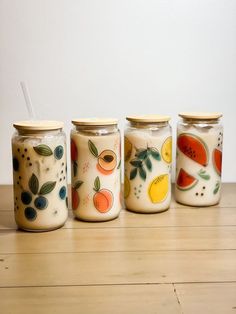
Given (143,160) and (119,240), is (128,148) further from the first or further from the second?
(119,240)

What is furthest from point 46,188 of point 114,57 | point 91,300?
point 114,57

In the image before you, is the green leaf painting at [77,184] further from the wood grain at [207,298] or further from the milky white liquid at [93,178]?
the wood grain at [207,298]

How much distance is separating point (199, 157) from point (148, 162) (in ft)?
0.36

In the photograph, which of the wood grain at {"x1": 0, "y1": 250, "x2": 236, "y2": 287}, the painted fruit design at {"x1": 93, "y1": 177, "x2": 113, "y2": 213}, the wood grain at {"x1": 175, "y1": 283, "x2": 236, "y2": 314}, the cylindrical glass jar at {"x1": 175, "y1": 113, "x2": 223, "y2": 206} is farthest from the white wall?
the wood grain at {"x1": 175, "y1": 283, "x2": 236, "y2": 314}

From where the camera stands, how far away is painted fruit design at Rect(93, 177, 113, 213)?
0.82m

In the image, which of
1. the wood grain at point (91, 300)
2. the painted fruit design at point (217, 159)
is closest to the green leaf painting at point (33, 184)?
the wood grain at point (91, 300)

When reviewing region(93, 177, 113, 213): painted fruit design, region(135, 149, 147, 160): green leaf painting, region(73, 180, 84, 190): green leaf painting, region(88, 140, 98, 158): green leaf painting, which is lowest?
region(93, 177, 113, 213): painted fruit design

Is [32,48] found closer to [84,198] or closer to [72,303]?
[84,198]

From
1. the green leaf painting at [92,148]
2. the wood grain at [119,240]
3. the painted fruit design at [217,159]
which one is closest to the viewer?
the wood grain at [119,240]

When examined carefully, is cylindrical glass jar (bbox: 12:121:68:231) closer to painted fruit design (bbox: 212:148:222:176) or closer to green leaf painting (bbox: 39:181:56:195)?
green leaf painting (bbox: 39:181:56:195)

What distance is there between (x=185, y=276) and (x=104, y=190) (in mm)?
263

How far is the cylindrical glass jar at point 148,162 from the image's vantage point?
860mm

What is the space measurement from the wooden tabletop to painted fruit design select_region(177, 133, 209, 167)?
104 millimetres

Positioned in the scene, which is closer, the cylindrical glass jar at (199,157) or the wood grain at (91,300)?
the wood grain at (91,300)
